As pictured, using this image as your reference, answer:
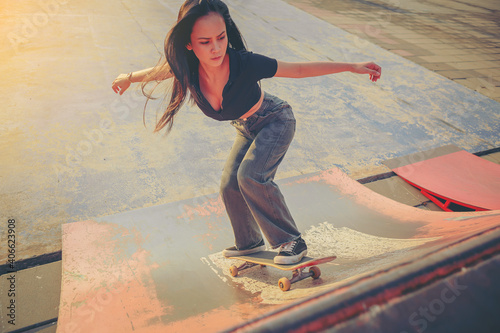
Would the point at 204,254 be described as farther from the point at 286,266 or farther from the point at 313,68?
the point at 313,68

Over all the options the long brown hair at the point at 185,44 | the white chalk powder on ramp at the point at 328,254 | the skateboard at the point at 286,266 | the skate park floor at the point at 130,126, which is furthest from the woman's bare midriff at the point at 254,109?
the skate park floor at the point at 130,126

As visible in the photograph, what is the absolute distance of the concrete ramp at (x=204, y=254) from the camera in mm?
2023

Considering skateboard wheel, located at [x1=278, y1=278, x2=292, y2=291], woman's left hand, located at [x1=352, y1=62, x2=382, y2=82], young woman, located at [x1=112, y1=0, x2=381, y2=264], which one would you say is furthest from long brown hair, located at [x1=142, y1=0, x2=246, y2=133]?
skateboard wheel, located at [x1=278, y1=278, x2=292, y2=291]

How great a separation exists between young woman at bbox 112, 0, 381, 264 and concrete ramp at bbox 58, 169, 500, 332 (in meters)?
0.44

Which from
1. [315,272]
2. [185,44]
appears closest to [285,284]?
[315,272]

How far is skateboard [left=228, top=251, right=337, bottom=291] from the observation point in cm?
209

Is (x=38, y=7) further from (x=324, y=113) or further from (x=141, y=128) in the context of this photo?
(x=324, y=113)

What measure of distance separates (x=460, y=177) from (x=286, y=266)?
2.85 m

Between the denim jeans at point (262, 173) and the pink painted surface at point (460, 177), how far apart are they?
7.55ft

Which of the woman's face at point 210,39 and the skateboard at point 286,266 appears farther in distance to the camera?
the skateboard at point 286,266

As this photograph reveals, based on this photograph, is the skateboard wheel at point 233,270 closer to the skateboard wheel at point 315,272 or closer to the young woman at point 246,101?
the young woman at point 246,101

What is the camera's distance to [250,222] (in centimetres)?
243

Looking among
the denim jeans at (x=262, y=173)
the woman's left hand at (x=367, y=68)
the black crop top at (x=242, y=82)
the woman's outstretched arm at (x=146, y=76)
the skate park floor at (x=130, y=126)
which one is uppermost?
the woman's left hand at (x=367, y=68)

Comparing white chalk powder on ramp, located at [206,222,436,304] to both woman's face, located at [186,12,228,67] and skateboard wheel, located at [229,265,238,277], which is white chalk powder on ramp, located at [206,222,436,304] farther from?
woman's face, located at [186,12,228,67]
